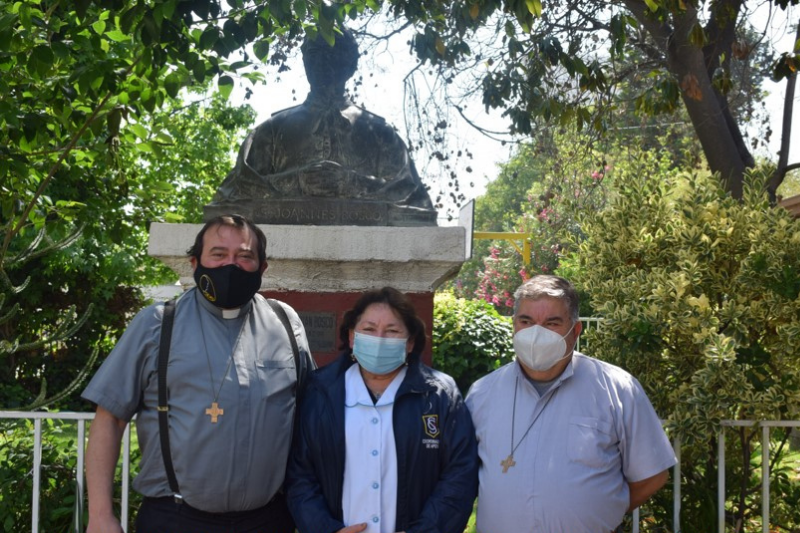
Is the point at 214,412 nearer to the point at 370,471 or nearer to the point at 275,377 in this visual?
the point at 275,377

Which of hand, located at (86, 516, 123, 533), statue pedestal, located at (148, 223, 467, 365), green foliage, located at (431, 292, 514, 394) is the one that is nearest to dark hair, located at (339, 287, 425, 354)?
hand, located at (86, 516, 123, 533)

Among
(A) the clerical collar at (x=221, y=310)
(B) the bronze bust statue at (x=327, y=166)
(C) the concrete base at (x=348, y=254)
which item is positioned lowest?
(A) the clerical collar at (x=221, y=310)

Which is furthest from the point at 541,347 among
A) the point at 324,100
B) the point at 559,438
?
the point at 324,100

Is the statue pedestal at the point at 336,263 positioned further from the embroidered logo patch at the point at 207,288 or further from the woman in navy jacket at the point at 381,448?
the embroidered logo patch at the point at 207,288

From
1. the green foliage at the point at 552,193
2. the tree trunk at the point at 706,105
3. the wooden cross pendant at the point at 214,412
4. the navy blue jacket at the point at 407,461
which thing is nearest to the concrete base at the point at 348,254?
the green foliage at the point at 552,193

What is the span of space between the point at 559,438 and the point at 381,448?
0.62 metres

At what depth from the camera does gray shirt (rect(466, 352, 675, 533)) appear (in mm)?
2895

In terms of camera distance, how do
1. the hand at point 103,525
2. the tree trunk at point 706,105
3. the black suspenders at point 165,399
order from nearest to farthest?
1. the hand at point 103,525
2. the black suspenders at point 165,399
3. the tree trunk at point 706,105

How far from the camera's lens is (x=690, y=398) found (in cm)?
382

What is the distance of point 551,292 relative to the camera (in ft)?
10.1

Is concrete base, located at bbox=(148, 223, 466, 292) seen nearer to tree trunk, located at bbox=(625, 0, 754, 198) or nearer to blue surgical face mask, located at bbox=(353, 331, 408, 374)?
blue surgical face mask, located at bbox=(353, 331, 408, 374)

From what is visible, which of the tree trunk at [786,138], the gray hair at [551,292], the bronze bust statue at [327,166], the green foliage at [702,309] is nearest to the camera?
the gray hair at [551,292]

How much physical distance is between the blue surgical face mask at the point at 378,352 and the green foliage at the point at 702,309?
5.02 ft

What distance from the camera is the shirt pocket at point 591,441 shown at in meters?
2.89
